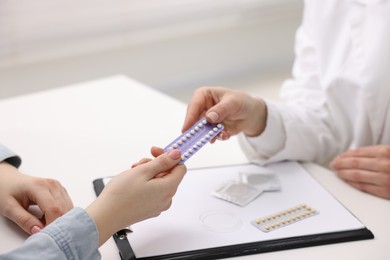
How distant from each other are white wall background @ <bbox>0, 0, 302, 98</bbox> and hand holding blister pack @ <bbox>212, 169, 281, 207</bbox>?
2.89 ft

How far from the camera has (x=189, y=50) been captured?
179 cm

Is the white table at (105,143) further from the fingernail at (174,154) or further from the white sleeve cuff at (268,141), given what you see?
the fingernail at (174,154)

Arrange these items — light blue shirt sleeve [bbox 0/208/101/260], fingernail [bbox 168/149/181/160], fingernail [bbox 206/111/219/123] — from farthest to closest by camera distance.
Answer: fingernail [bbox 206/111/219/123] → fingernail [bbox 168/149/181/160] → light blue shirt sleeve [bbox 0/208/101/260]

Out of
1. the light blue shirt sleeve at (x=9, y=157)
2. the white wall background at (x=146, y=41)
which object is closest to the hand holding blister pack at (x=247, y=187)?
the light blue shirt sleeve at (x=9, y=157)

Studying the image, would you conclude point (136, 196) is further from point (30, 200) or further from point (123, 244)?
point (30, 200)

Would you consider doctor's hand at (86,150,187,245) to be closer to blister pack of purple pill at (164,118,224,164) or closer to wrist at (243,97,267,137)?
blister pack of purple pill at (164,118,224,164)

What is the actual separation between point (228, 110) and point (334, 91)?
28 centimetres

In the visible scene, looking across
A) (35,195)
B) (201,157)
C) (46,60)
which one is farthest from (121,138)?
(46,60)

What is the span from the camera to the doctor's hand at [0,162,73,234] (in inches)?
26.3

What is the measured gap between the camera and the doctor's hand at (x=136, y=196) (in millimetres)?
609

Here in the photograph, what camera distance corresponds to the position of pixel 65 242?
57cm

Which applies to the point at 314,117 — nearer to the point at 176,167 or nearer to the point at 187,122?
the point at 187,122

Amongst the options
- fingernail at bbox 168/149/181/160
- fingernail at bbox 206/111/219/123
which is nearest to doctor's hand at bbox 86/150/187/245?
fingernail at bbox 168/149/181/160

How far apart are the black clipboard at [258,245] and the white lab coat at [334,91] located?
23 centimetres
